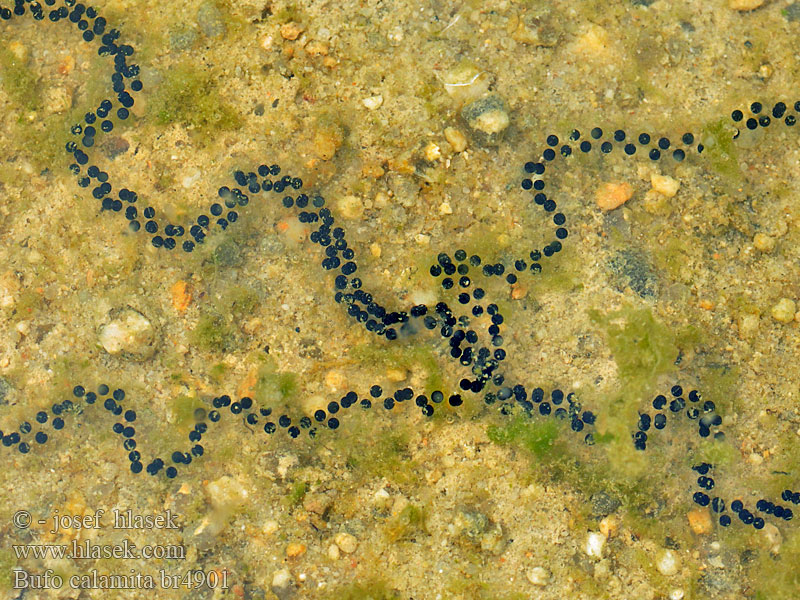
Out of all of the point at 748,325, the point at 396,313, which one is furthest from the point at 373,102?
the point at 748,325

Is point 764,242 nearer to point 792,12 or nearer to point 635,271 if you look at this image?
point 635,271

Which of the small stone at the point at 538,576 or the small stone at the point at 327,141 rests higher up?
the small stone at the point at 327,141

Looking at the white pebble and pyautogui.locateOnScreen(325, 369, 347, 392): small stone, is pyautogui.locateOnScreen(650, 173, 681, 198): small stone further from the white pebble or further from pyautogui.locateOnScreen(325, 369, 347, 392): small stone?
the white pebble

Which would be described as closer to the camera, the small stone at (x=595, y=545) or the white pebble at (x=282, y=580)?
the small stone at (x=595, y=545)

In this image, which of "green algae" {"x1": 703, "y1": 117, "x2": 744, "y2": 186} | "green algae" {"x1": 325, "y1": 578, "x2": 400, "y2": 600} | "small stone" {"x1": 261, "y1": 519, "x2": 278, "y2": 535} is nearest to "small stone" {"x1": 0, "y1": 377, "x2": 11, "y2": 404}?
"small stone" {"x1": 261, "y1": 519, "x2": 278, "y2": 535}

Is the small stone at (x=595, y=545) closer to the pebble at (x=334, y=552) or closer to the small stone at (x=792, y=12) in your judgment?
the pebble at (x=334, y=552)

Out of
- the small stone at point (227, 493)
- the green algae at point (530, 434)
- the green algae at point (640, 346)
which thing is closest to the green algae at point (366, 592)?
the small stone at point (227, 493)
